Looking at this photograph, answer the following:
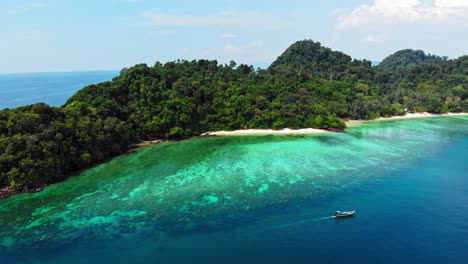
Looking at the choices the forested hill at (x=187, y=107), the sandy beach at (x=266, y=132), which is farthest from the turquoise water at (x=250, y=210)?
the sandy beach at (x=266, y=132)

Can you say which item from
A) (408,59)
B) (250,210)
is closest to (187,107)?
(250,210)

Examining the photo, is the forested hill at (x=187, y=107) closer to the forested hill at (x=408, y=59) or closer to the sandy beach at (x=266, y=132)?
the sandy beach at (x=266, y=132)

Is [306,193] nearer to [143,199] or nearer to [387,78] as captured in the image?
[143,199]

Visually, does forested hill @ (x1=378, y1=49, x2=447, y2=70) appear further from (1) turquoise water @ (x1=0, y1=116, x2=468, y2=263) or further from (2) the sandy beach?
(1) turquoise water @ (x1=0, y1=116, x2=468, y2=263)

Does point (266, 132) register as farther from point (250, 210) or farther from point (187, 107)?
point (250, 210)

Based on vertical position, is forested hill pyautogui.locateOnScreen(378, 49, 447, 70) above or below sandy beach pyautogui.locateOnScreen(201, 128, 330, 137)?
above

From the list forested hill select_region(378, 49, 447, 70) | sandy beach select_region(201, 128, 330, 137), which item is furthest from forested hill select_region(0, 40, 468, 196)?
forested hill select_region(378, 49, 447, 70)

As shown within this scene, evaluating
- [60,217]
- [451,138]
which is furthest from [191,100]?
[451,138]
